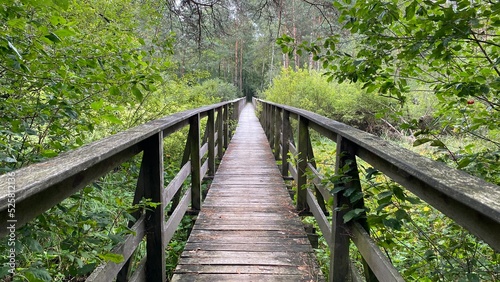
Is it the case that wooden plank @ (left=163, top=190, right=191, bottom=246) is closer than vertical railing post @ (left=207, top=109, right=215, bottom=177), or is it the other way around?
wooden plank @ (left=163, top=190, right=191, bottom=246)

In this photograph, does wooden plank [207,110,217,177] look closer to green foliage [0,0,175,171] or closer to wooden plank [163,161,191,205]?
wooden plank [163,161,191,205]

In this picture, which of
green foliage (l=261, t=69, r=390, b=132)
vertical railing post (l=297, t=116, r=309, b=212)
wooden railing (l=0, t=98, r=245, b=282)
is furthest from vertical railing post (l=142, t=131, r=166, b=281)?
green foliage (l=261, t=69, r=390, b=132)

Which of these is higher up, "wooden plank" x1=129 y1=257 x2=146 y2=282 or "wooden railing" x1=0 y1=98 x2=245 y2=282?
"wooden railing" x1=0 y1=98 x2=245 y2=282

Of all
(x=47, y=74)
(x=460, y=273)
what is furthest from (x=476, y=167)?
(x=47, y=74)

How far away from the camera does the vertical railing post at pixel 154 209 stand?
1.83 metres

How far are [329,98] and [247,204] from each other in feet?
36.8

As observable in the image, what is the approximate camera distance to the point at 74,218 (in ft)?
4.73

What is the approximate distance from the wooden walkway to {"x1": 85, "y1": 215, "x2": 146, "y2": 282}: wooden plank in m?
0.64

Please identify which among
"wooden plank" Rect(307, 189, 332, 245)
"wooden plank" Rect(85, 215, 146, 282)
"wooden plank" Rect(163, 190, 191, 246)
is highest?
"wooden plank" Rect(85, 215, 146, 282)

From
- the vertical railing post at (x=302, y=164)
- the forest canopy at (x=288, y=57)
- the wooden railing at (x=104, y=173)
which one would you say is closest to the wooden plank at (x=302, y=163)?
the vertical railing post at (x=302, y=164)

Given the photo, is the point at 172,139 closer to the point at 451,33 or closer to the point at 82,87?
the point at 82,87

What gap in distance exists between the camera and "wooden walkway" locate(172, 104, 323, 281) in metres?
2.23

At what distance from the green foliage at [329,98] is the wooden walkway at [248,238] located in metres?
9.39

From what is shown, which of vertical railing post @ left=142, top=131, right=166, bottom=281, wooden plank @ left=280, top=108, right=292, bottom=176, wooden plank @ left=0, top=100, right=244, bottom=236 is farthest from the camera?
wooden plank @ left=280, top=108, right=292, bottom=176
